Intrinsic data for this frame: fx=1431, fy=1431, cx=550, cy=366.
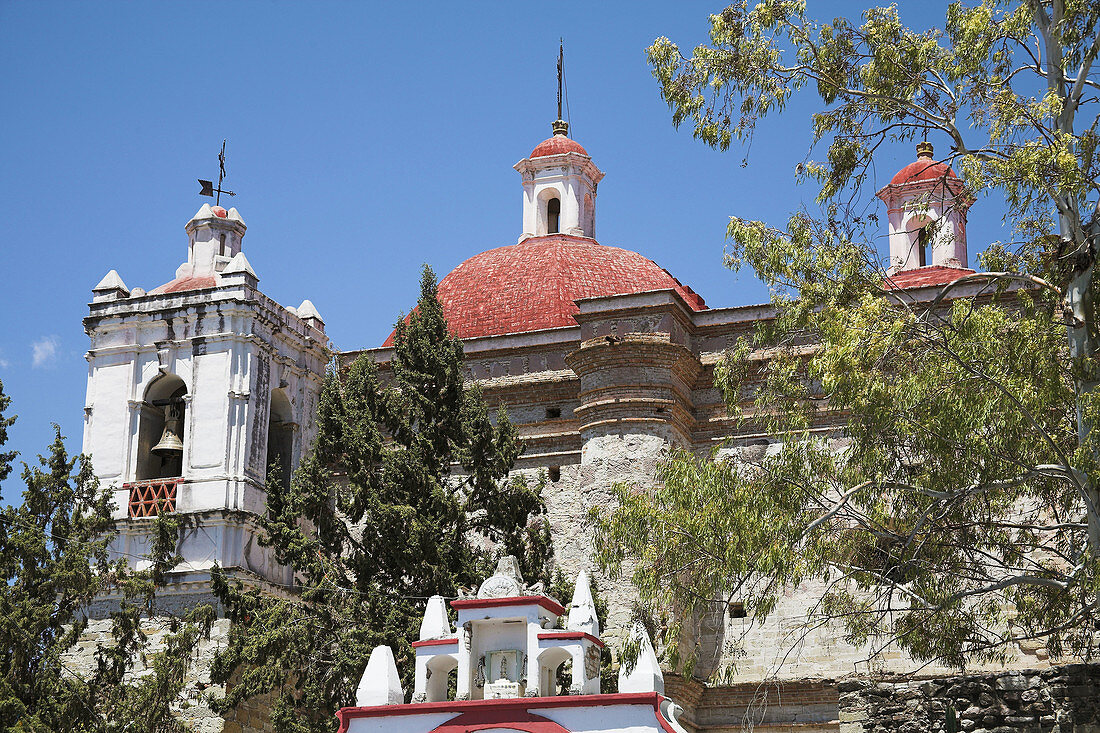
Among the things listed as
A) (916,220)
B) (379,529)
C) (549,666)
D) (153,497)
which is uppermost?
(916,220)

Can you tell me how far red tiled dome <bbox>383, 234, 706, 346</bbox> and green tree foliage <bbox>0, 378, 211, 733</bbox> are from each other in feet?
20.7

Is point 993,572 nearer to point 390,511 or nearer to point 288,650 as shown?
point 390,511

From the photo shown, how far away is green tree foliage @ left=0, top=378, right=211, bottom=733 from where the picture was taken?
49.7ft

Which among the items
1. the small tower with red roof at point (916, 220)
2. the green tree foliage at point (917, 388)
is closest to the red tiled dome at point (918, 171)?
the small tower with red roof at point (916, 220)

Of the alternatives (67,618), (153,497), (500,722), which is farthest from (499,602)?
(153,497)

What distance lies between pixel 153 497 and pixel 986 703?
11.1 metres

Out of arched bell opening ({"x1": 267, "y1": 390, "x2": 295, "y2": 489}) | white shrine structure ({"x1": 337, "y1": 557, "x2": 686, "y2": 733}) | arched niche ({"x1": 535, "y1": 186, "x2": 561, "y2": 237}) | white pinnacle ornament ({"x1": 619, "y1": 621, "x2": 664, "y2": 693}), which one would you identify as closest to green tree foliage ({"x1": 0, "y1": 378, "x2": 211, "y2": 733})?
arched bell opening ({"x1": 267, "y1": 390, "x2": 295, "y2": 489})

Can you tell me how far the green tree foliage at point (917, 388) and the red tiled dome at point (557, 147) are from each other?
32.0ft

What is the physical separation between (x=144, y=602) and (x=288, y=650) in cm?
301

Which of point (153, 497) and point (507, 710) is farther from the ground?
point (153, 497)

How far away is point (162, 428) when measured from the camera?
1997cm

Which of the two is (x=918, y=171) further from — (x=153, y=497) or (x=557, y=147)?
(x=153, y=497)

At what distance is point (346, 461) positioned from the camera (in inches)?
653

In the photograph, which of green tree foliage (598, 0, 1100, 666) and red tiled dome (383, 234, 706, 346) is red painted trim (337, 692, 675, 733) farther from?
red tiled dome (383, 234, 706, 346)
